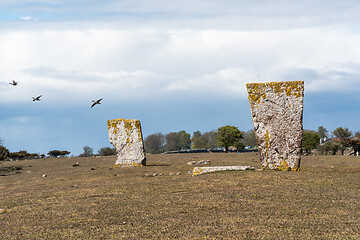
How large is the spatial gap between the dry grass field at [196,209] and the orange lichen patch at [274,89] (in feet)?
12.0

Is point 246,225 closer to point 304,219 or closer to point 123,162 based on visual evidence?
point 304,219

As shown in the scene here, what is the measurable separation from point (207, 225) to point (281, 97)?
1056 centimetres

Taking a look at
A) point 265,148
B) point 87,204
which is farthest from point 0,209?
point 265,148

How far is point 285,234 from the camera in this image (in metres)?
8.19

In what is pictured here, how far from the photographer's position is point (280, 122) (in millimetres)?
18125

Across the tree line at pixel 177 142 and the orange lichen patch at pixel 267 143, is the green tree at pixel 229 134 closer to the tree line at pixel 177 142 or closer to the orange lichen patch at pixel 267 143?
the tree line at pixel 177 142

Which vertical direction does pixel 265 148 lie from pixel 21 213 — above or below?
above

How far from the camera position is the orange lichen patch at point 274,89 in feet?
59.4

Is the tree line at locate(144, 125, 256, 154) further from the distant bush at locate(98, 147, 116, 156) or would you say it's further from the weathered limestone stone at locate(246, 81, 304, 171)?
the weathered limestone stone at locate(246, 81, 304, 171)

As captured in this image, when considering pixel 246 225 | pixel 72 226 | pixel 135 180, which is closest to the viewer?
pixel 246 225

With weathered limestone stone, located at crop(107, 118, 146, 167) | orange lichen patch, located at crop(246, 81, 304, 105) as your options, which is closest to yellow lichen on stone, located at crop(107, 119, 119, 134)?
weathered limestone stone, located at crop(107, 118, 146, 167)

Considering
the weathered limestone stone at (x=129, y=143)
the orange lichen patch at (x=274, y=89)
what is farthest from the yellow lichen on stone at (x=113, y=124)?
the orange lichen patch at (x=274, y=89)

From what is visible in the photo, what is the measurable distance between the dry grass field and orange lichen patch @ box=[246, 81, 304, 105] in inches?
144

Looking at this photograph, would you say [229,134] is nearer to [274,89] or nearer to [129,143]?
[129,143]
